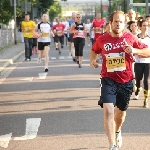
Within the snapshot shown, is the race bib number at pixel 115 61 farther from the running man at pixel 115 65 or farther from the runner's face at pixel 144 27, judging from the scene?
the runner's face at pixel 144 27

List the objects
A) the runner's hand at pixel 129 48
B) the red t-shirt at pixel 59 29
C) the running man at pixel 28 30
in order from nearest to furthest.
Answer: the runner's hand at pixel 129 48
the running man at pixel 28 30
the red t-shirt at pixel 59 29

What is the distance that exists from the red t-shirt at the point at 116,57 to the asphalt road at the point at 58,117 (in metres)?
0.95

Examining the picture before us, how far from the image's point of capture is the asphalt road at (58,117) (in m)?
8.26

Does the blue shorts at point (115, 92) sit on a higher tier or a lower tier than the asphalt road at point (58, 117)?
higher

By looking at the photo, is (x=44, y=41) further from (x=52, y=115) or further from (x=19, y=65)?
(x=52, y=115)

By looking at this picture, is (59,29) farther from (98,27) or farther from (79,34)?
(79,34)

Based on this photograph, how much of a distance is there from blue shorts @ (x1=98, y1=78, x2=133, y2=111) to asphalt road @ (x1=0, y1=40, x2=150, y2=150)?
619 mm

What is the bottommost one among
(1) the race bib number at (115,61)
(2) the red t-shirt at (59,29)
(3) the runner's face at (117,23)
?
(2) the red t-shirt at (59,29)

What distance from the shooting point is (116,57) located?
7602 mm

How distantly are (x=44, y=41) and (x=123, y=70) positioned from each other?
484 inches

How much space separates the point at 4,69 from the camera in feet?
70.6

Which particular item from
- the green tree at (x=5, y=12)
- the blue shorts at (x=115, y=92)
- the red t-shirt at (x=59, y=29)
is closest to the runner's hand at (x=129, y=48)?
the blue shorts at (x=115, y=92)

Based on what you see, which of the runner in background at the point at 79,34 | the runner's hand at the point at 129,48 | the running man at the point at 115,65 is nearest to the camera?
the runner's hand at the point at 129,48

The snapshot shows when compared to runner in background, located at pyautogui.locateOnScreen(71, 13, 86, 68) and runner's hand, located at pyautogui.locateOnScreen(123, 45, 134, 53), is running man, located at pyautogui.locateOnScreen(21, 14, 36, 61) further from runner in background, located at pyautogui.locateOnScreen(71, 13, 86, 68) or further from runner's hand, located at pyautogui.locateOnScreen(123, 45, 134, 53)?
runner's hand, located at pyautogui.locateOnScreen(123, 45, 134, 53)
